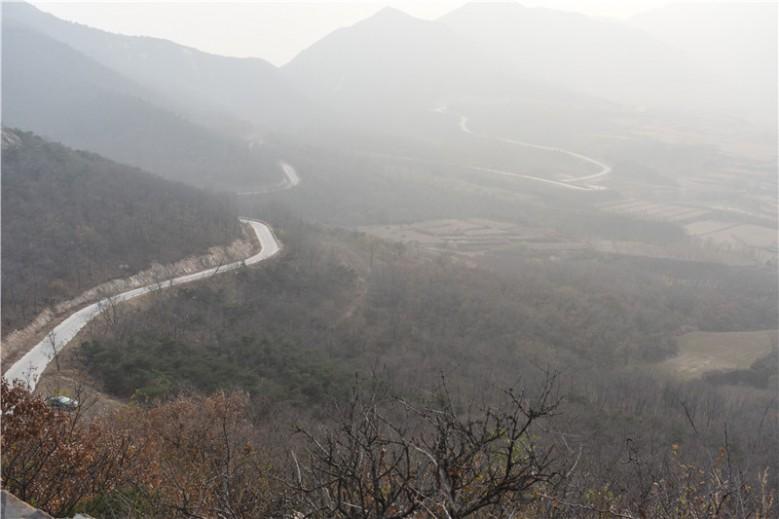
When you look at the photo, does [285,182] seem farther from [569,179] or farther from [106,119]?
[569,179]

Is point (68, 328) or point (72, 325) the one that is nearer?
point (68, 328)

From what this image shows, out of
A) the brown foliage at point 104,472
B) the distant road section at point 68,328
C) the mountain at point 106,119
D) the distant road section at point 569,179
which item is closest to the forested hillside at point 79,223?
the distant road section at point 68,328

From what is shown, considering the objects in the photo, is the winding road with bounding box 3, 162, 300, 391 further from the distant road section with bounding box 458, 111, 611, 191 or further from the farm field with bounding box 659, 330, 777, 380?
the distant road section with bounding box 458, 111, 611, 191

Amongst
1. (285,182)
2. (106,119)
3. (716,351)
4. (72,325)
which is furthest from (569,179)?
(72,325)

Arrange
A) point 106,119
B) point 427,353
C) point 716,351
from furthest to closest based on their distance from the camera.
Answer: point 106,119 < point 716,351 < point 427,353

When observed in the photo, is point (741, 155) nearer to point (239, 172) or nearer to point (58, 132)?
point (239, 172)

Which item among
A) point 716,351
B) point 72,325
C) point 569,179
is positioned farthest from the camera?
point 569,179

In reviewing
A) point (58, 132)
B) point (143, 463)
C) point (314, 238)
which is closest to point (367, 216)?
point (314, 238)
